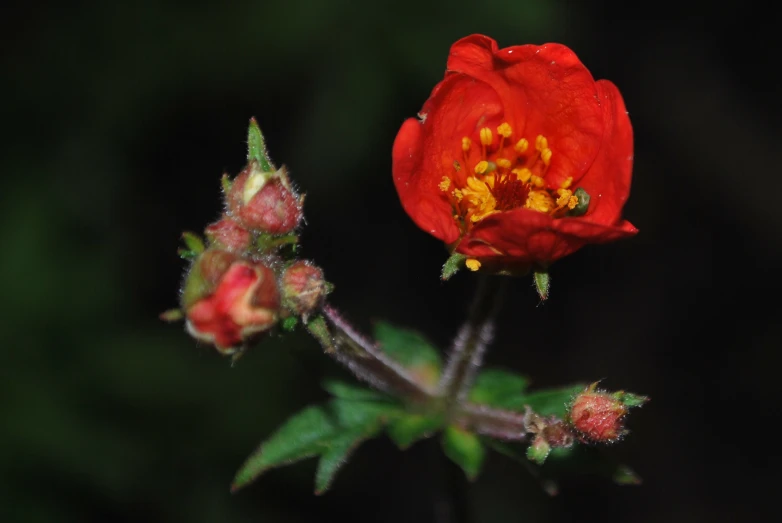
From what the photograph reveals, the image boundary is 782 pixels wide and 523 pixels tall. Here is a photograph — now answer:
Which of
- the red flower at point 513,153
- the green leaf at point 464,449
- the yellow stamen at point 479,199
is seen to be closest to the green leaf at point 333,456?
the green leaf at point 464,449

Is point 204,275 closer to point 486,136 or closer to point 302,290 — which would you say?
point 302,290

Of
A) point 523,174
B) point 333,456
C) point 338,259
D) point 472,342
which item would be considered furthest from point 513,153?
point 338,259

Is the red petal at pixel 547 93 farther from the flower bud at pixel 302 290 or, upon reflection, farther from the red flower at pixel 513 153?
the flower bud at pixel 302 290

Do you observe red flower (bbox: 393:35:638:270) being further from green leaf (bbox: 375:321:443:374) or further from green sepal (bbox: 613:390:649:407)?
green leaf (bbox: 375:321:443:374)

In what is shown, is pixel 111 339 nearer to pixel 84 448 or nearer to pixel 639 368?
pixel 84 448

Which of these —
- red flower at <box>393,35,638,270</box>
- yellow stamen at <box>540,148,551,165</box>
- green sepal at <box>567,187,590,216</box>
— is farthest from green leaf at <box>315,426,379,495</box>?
yellow stamen at <box>540,148,551,165</box>
